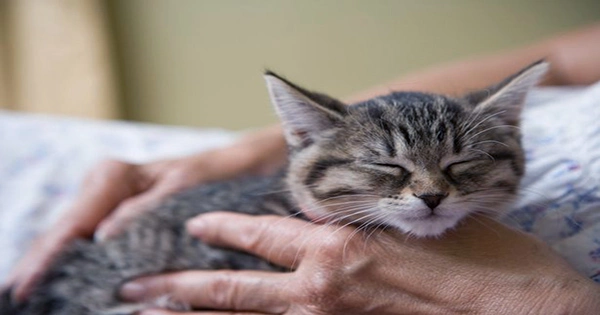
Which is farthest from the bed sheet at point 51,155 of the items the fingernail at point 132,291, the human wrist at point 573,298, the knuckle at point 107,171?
the human wrist at point 573,298

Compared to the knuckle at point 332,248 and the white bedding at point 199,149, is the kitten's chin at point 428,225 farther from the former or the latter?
the white bedding at point 199,149

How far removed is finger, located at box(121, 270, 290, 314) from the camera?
2.71 feet

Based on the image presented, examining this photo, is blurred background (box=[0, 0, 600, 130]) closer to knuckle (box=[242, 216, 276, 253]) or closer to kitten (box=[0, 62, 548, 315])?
kitten (box=[0, 62, 548, 315])

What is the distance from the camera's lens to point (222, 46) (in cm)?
230

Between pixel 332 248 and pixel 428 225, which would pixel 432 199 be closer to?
pixel 428 225

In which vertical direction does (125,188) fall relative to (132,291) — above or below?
above

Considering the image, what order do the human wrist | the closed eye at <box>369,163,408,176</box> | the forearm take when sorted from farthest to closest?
the forearm
the closed eye at <box>369,163,408,176</box>
the human wrist

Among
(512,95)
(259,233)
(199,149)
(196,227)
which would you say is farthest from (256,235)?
(199,149)

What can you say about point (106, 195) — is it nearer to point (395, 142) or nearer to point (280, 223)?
point (280, 223)

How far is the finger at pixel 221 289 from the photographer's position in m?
0.83

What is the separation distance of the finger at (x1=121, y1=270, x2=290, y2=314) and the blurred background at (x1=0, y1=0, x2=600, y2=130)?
4.34 ft

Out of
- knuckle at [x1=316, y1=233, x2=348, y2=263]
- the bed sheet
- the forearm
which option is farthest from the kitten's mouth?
the bed sheet

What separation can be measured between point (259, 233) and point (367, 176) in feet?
0.70

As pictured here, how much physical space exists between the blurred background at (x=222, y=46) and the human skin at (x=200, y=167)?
24.4 inches
